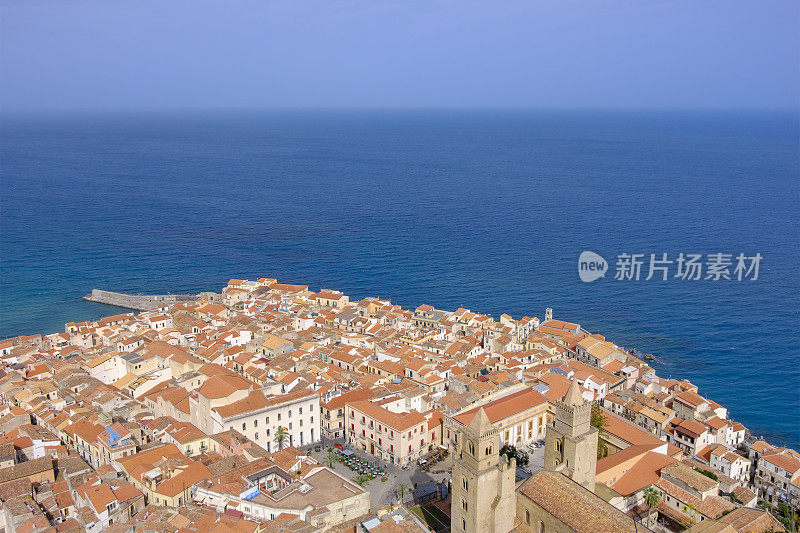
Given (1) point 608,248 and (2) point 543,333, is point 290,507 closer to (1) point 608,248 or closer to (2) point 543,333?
(2) point 543,333

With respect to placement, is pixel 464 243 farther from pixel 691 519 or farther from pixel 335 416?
pixel 691 519

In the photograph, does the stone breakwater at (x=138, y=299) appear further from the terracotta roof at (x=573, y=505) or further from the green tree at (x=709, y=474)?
the green tree at (x=709, y=474)

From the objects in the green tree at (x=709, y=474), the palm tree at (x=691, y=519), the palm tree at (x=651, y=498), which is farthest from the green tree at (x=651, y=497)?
the green tree at (x=709, y=474)

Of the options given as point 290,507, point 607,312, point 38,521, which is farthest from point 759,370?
point 38,521

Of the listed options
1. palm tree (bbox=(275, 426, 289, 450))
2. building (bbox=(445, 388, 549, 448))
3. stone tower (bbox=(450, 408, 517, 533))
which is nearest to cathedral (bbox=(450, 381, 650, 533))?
stone tower (bbox=(450, 408, 517, 533))

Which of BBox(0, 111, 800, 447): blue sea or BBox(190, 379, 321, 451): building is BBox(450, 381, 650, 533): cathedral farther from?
BBox(0, 111, 800, 447): blue sea

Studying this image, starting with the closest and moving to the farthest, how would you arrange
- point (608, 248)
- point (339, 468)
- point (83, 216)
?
point (339, 468)
point (608, 248)
point (83, 216)
